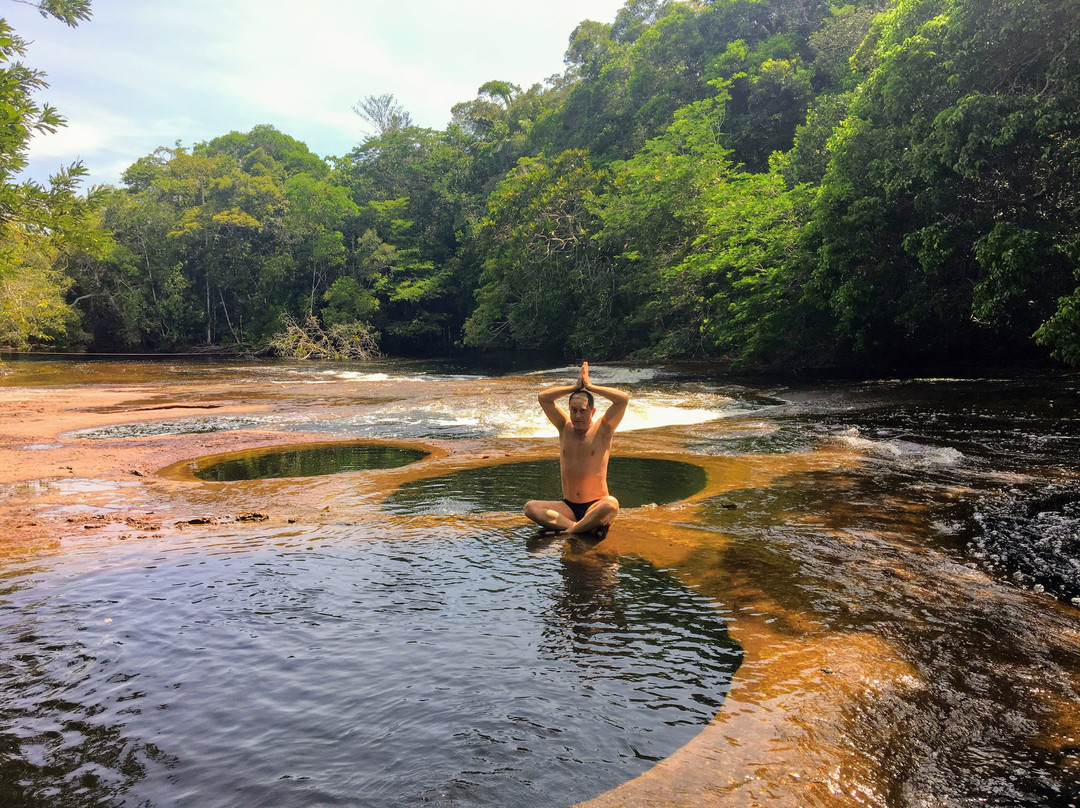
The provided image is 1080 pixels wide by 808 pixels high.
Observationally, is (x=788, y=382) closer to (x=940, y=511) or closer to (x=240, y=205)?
(x=940, y=511)

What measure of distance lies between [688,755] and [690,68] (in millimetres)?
42075

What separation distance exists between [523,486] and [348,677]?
5.17m

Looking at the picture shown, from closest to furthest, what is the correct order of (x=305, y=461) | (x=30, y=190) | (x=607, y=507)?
(x=607, y=507) → (x=305, y=461) → (x=30, y=190)

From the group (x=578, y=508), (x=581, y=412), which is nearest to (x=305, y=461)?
(x=578, y=508)

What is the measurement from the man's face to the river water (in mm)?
1032

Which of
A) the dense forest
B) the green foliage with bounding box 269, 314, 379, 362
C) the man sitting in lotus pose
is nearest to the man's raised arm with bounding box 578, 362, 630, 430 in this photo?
the man sitting in lotus pose

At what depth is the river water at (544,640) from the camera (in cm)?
308

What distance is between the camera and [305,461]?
11656mm

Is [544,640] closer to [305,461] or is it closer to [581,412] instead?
[581,412]

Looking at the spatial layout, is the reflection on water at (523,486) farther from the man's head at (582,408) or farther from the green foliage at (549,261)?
the green foliage at (549,261)

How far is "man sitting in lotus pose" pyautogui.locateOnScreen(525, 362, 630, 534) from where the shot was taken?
6.23 m

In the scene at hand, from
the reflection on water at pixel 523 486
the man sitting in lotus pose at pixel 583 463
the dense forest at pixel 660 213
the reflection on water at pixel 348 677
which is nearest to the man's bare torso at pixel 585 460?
the man sitting in lotus pose at pixel 583 463

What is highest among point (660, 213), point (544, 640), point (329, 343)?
point (660, 213)

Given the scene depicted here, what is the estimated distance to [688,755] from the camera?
10.3ft
